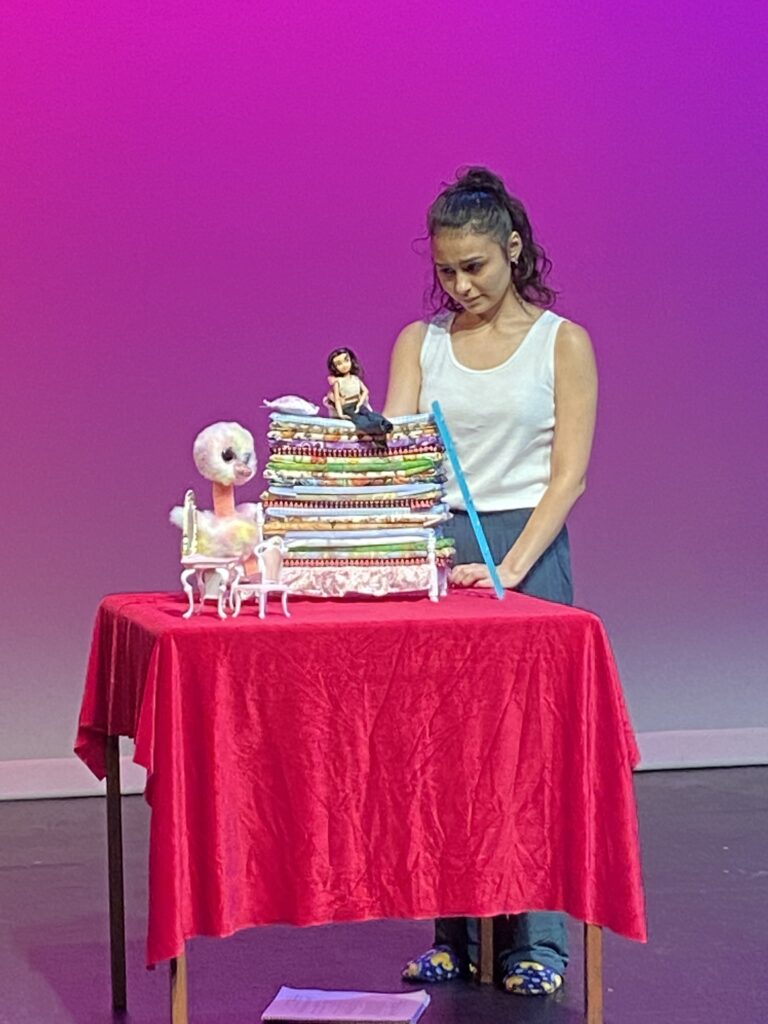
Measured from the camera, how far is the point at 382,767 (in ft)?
8.19

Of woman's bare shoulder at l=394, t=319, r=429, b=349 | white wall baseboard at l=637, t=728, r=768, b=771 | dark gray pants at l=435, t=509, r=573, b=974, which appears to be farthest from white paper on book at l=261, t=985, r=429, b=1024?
white wall baseboard at l=637, t=728, r=768, b=771

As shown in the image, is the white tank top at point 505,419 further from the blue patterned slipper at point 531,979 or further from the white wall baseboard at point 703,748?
the white wall baseboard at point 703,748

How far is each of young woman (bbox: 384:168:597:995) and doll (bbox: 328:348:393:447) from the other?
37 cm

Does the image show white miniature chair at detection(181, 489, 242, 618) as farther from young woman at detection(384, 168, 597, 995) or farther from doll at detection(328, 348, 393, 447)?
young woman at detection(384, 168, 597, 995)

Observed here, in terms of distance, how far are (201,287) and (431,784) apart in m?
2.92

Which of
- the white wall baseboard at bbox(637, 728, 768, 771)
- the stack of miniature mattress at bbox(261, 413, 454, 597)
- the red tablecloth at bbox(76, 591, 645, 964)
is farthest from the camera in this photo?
the white wall baseboard at bbox(637, 728, 768, 771)

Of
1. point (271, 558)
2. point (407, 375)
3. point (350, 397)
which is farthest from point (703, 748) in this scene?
point (271, 558)

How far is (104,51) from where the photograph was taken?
506 cm

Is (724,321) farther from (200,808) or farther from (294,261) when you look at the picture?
(200,808)

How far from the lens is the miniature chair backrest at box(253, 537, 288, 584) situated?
254 centimetres

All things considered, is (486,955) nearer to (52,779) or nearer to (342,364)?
(342,364)

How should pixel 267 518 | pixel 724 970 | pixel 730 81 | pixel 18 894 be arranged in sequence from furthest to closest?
pixel 730 81 < pixel 18 894 < pixel 724 970 < pixel 267 518

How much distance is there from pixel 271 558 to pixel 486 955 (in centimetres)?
109

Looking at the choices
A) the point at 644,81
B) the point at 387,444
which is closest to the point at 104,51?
the point at 644,81
